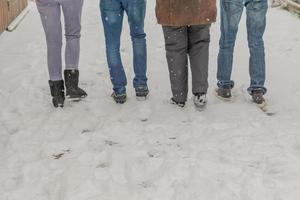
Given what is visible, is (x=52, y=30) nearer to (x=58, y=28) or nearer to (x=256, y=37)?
(x=58, y=28)

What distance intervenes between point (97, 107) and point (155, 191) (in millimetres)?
1802

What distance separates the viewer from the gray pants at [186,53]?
4.88 meters

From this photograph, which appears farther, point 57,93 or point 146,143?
point 57,93

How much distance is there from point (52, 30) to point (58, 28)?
0.06 m

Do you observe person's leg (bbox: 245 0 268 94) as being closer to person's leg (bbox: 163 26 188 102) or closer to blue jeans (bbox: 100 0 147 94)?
person's leg (bbox: 163 26 188 102)

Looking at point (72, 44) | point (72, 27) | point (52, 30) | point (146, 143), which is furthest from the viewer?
point (72, 44)

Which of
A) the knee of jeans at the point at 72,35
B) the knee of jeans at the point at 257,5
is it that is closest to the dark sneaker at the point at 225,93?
the knee of jeans at the point at 257,5

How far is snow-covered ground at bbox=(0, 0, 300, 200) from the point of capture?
3.70 m

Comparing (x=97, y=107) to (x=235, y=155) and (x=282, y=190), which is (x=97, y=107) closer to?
(x=235, y=155)

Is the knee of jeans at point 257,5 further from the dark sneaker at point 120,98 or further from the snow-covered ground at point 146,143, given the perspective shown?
the dark sneaker at point 120,98

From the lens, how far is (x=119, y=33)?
5105mm

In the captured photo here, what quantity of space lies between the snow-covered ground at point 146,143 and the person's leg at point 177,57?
18cm

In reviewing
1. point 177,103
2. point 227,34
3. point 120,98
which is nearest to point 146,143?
point 177,103

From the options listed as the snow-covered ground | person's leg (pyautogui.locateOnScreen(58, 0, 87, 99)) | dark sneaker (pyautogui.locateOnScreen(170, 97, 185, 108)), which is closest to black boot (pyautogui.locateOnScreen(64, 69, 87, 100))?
person's leg (pyautogui.locateOnScreen(58, 0, 87, 99))
